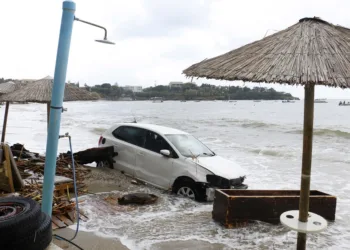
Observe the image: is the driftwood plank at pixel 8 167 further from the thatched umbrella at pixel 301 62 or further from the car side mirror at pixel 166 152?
the thatched umbrella at pixel 301 62

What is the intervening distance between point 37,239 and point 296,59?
3195 mm

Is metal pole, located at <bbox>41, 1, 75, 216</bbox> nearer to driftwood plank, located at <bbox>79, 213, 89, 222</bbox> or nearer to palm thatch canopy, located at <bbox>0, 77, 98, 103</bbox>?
driftwood plank, located at <bbox>79, 213, 89, 222</bbox>

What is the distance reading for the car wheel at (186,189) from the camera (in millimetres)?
7953

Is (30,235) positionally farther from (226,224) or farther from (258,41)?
(226,224)

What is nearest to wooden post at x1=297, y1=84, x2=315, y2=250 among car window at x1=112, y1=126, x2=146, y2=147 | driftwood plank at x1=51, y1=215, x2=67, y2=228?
driftwood plank at x1=51, y1=215, x2=67, y2=228

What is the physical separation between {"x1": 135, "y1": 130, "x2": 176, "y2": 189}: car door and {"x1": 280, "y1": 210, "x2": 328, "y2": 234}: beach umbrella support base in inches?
180

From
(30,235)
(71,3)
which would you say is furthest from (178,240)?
(71,3)

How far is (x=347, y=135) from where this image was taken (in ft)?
102

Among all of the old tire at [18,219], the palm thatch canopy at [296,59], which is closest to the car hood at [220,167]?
the palm thatch canopy at [296,59]

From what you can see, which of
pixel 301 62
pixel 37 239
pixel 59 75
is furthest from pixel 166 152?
pixel 301 62

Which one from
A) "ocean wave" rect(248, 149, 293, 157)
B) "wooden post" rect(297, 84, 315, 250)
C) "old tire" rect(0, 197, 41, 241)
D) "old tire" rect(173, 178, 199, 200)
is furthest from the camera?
"ocean wave" rect(248, 149, 293, 157)

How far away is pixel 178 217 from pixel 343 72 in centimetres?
456

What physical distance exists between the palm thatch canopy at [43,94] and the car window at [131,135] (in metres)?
1.38

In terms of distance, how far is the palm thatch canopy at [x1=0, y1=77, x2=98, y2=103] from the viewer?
332 inches
